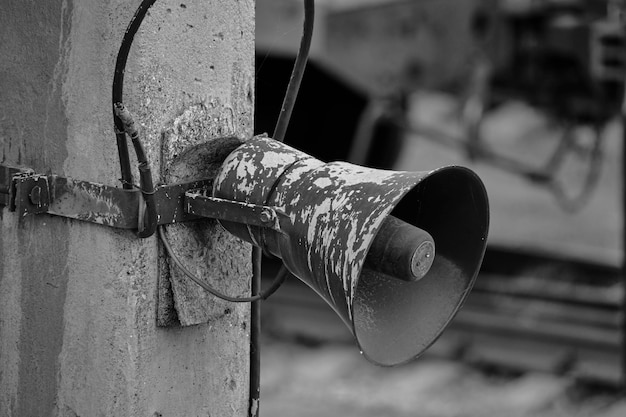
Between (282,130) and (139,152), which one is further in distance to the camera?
(282,130)

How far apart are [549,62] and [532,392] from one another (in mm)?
2332

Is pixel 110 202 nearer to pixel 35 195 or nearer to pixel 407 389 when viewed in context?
pixel 35 195

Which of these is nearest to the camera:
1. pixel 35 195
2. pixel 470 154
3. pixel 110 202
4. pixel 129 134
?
pixel 129 134

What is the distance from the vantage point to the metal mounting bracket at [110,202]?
2.03m

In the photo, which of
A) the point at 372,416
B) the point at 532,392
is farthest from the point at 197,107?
the point at 532,392

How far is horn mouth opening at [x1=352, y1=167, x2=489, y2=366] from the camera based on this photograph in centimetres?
205

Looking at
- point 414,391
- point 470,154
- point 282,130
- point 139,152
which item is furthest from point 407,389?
point 139,152

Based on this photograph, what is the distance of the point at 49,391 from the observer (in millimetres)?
2230

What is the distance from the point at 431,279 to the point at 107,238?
0.71 m

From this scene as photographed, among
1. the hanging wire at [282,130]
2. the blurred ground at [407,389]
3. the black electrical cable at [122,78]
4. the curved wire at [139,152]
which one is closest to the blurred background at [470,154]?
the blurred ground at [407,389]

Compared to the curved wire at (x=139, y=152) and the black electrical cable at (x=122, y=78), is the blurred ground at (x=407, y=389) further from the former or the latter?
the black electrical cable at (x=122, y=78)

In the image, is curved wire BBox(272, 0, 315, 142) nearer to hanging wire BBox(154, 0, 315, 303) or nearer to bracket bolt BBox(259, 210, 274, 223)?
hanging wire BBox(154, 0, 315, 303)

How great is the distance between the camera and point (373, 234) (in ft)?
5.97

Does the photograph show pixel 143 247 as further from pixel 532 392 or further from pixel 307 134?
pixel 307 134
